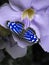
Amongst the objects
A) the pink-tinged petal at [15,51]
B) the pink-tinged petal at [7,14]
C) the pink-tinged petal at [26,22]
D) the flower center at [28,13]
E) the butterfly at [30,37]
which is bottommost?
the pink-tinged petal at [15,51]

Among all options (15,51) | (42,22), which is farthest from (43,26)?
(15,51)

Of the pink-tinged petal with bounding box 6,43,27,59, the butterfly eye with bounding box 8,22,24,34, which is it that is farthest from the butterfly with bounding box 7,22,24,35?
the pink-tinged petal with bounding box 6,43,27,59

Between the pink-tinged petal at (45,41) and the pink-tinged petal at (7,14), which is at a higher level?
the pink-tinged petal at (7,14)

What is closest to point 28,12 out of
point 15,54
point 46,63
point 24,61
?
point 15,54

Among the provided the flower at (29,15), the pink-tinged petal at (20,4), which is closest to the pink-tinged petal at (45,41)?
the flower at (29,15)

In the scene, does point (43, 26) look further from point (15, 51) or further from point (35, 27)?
point (15, 51)

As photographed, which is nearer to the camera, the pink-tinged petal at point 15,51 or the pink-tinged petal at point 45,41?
the pink-tinged petal at point 45,41

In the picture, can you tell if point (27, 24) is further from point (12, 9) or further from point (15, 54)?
point (15, 54)

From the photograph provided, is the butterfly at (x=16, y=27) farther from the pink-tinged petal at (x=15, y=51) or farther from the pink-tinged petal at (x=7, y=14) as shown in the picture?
the pink-tinged petal at (x=15, y=51)
